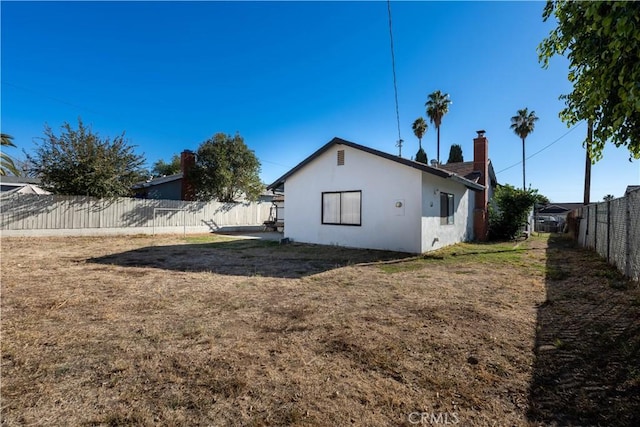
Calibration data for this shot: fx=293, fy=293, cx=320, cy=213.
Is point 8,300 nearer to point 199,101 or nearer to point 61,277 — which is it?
point 61,277

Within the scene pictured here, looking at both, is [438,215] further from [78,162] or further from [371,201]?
[78,162]

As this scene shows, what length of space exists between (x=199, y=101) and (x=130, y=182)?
21.7ft

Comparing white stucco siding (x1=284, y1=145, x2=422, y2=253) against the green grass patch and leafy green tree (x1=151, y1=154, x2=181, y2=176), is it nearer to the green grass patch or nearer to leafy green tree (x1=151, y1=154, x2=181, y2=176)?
the green grass patch

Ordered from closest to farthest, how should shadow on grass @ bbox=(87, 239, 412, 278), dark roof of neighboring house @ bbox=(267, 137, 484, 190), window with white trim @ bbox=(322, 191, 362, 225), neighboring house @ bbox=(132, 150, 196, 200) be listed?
shadow on grass @ bbox=(87, 239, 412, 278)
dark roof of neighboring house @ bbox=(267, 137, 484, 190)
window with white trim @ bbox=(322, 191, 362, 225)
neighboring house @ bbox=(132, 150, 196, 200)

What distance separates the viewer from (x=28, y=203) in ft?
40.0

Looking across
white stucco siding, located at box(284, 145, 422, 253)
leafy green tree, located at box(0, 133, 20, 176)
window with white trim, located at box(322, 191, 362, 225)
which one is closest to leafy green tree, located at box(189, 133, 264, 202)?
leafy green tree, located at box(0, 133, 20, 176)

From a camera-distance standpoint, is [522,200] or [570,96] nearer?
[570,96]

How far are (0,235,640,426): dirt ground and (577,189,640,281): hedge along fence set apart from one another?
1.38 ft

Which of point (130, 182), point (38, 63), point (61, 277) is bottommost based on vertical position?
point (61, 277)

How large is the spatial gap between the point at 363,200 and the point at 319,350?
26.4ft

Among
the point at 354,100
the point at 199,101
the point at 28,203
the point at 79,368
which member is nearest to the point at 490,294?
the point at 79,368

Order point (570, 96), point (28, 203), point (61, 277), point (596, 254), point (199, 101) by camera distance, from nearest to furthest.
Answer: point (570, 96), point (61, 277), point (596, 254), point (28, 203), point (199, 101)

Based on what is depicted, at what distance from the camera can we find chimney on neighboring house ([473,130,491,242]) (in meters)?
14.4

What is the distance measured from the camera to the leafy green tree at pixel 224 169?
20062 millimetres
